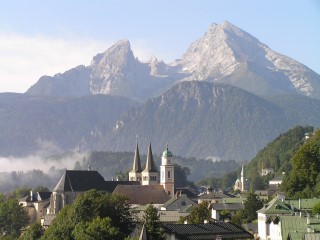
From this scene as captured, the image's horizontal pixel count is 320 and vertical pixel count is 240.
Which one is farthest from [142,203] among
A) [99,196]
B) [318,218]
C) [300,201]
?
[318,218]

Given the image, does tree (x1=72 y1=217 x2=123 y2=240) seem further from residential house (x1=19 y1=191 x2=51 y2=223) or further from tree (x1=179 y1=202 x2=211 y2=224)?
residential house (x1=19 y1=191 x2=51 y2=223)

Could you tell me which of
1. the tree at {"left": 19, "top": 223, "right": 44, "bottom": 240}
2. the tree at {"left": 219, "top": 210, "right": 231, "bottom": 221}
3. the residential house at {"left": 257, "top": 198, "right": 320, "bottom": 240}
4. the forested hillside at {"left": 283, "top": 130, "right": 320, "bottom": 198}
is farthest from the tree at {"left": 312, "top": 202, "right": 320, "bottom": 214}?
the tree at {"left": 19, "top": 223, "right": 44, "bottom": 240}

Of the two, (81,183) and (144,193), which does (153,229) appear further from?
(81,183)

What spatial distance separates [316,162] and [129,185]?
48.4 metres

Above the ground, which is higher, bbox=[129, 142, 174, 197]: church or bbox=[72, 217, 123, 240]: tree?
bbox=[129, 142, 174, 197]: church

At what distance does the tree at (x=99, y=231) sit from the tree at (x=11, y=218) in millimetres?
45488

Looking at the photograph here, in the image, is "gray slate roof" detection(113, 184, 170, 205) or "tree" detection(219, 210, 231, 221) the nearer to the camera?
"tree" detection(219, 210, 231, 221)

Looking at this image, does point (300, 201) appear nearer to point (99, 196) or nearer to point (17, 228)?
point (99, 196)

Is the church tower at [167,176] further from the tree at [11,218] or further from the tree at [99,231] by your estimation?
the tree at [99,231]

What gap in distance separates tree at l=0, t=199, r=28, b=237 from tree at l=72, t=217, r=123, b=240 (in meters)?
45.5

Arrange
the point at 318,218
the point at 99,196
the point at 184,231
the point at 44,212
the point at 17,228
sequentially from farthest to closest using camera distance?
1. the point at 44,212
2. the point at 17,228
3. the point at 99,196
4. the point at 184,231
5. the point at 318,218

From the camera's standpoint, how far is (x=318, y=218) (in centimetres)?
6750

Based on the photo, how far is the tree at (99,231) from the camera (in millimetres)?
72812

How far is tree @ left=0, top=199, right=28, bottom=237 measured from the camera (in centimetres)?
12104
